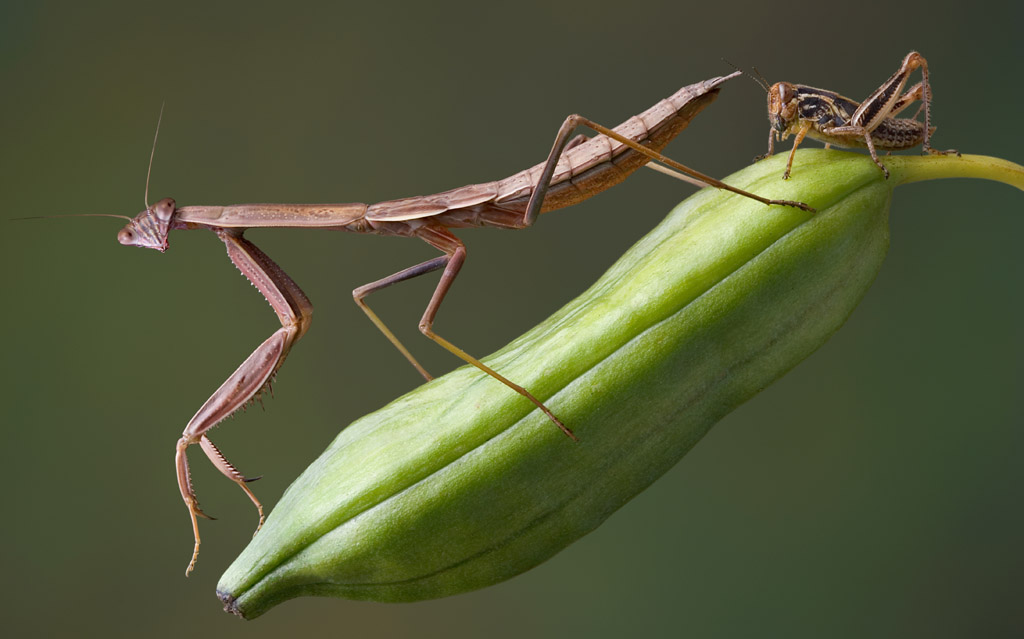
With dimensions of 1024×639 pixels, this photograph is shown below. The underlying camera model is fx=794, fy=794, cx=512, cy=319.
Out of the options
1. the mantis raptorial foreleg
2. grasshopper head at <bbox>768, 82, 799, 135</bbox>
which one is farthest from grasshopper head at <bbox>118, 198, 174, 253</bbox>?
grasshopper head at <bbox>768, 82, 799, 135</bbox>

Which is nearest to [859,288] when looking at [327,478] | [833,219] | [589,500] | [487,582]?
[833,219]

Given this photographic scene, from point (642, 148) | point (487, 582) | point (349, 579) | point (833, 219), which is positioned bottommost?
point (487, 582)

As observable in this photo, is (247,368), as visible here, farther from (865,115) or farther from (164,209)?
(865,115)

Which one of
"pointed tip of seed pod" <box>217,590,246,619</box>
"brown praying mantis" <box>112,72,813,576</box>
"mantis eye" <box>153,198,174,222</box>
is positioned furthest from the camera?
"mantis eye" <box>153,198,174,222</box>

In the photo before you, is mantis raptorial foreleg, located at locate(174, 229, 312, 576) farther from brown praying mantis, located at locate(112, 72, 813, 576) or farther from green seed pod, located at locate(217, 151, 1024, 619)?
green seed pod, located at locate(217, 151, 1024, 619)

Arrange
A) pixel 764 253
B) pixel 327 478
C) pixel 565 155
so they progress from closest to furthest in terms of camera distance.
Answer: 1. pixel 764 253
2. pixel 327 478
3. pixel 565 155

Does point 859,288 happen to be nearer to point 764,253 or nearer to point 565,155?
point 764,253
